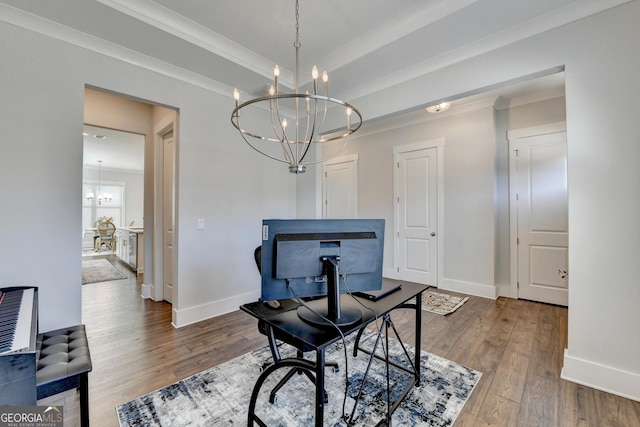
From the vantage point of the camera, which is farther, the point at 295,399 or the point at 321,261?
the point at 295,399

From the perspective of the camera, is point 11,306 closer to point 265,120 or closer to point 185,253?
point 185,253

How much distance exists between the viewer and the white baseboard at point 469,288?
3838 mm

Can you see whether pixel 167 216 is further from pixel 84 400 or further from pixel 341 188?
pixel 341 188

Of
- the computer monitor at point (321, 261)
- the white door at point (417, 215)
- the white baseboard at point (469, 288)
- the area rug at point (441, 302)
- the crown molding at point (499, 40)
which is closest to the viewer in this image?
the computer monitor at point (321, 261)

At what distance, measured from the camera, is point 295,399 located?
1.79m

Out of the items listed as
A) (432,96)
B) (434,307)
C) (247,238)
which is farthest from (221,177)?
(434,307)

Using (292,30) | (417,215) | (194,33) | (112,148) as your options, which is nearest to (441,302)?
(417,215)

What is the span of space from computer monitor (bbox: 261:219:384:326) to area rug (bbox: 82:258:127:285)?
17.3 ft

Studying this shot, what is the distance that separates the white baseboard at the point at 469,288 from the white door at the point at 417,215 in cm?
15

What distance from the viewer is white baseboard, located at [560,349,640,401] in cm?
177

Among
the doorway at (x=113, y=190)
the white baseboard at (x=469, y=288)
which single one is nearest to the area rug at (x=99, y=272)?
the doorway at (x=113, y=190)

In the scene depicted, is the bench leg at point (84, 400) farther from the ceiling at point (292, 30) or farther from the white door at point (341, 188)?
the white door at point (341, 188)

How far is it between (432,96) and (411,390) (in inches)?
99.5

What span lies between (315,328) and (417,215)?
12.4ft
